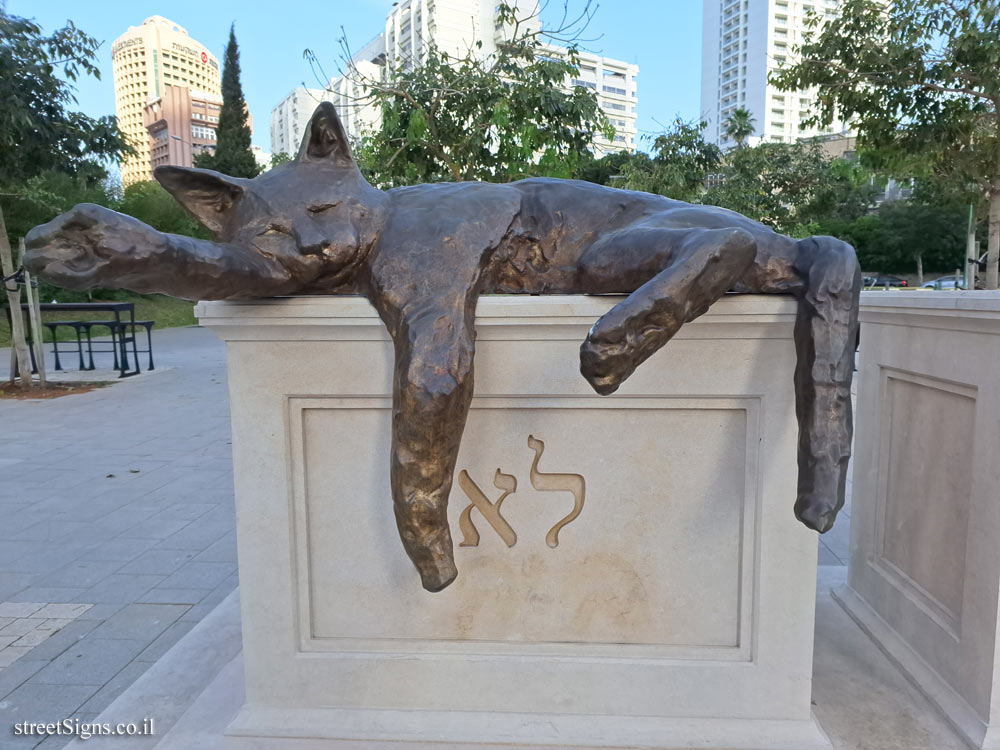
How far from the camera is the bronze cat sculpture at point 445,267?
1.61m

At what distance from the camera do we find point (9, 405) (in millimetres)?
8633

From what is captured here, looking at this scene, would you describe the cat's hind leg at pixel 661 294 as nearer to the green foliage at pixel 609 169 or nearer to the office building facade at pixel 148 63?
the green foliage at pixel 609 169

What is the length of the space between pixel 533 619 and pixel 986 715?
1.36 m

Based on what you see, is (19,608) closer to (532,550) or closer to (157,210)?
(532,550)

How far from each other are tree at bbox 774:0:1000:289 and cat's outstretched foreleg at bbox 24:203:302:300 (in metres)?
7.66

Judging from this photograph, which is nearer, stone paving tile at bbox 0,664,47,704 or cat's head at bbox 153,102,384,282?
cat's head at bbox 153,102,384,282

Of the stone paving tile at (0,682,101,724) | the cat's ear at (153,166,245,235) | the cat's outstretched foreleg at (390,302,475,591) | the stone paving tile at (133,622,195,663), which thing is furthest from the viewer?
the stone paving tile at (133,622,195,663)

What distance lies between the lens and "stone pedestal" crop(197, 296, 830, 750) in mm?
1978

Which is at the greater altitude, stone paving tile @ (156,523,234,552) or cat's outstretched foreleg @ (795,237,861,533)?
cat's outstretched foreleg @ (795,237,861,533)

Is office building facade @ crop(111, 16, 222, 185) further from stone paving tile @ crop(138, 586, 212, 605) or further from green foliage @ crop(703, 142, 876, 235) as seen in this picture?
stone paving tile @ crop(138, 586, 212, 605)

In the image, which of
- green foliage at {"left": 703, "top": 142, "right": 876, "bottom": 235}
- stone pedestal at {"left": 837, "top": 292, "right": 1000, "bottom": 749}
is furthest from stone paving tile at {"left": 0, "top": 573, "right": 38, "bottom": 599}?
green foliage at {"left": 703, "top": 142, "right": 876, "bottom": 235}

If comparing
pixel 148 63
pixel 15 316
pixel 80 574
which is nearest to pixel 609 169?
pixel 15 316

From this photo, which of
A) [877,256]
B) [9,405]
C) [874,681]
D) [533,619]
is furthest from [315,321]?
[877,256]

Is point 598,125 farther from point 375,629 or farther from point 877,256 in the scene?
point 877,256
